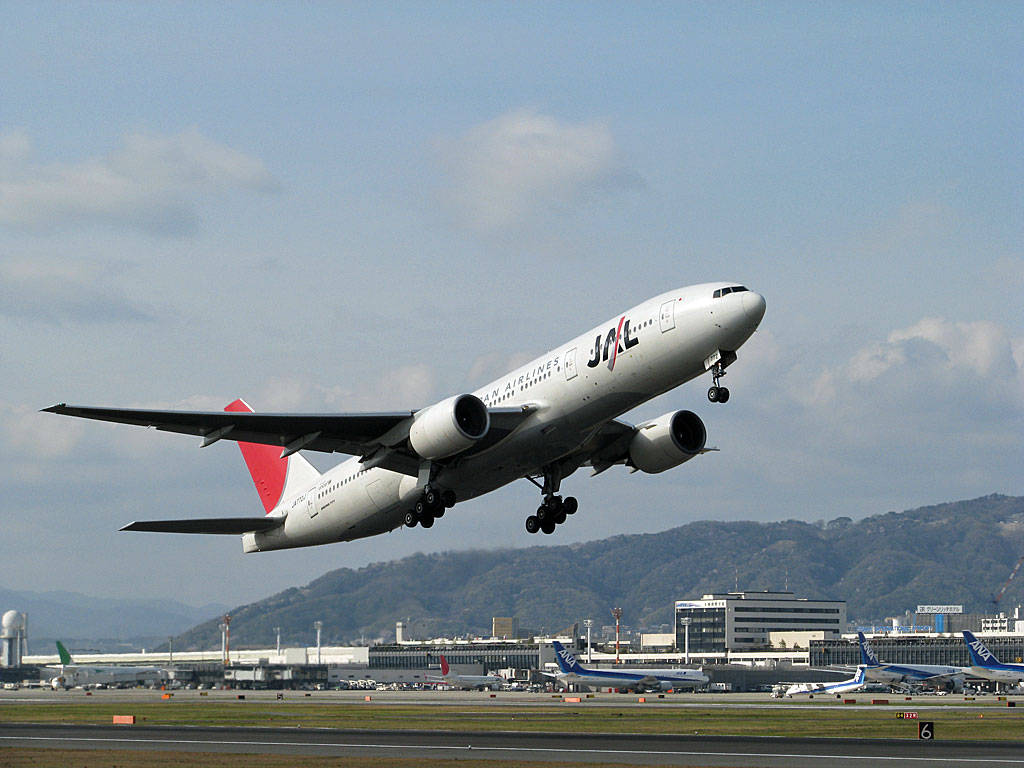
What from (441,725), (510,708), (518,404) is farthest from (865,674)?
(518,404)

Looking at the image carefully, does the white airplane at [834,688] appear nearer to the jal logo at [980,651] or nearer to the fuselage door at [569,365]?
the jal logo at [980,651]

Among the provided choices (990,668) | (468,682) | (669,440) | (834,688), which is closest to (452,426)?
(669,440)

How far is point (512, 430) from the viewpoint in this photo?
4597 cm

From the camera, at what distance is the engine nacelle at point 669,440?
50562mm

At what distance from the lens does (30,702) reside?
98875 millimetres

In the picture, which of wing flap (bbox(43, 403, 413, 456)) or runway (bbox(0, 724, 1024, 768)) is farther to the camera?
wing flap (bbox(43, 403, 413, 456))

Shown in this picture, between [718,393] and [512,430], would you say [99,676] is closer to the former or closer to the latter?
[512,430]

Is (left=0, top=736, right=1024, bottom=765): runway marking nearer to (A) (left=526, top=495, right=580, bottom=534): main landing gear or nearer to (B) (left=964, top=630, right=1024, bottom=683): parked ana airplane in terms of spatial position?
(A) (left=526, top=495, right=580, bottom=534): main landing gear

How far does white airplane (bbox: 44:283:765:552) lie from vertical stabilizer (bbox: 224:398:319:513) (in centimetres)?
194

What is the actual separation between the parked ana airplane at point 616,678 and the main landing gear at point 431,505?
248 ft

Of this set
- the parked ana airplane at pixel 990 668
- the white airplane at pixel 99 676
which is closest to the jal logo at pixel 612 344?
the parked ana airplane at pixel 990 668

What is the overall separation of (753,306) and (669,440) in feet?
38.3

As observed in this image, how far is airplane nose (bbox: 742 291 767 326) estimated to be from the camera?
3975cm

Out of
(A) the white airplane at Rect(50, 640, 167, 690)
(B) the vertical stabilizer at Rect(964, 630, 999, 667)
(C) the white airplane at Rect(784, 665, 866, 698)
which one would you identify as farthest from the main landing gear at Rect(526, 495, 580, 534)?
(A) the white airplane at Rect(50, 640, 167, 690)
